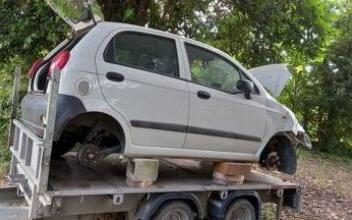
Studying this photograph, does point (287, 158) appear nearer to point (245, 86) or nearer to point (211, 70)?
point (245, 86)

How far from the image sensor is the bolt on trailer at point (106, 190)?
14.3 feet

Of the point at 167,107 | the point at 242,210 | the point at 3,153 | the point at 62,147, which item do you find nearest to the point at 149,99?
the point at 167,107

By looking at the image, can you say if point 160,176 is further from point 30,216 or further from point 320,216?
point 320,216

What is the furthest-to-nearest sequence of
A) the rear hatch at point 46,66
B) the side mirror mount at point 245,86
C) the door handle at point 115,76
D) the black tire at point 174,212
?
the side mirror mount at point 245,86
the black tire at point 174,212
the rear hatch at point 46,66
the door handle at point 115,76

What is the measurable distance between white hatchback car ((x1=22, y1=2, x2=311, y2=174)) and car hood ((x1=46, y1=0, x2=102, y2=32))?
137 mm

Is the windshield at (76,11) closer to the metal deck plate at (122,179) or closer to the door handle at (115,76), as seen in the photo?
the door handle at (115,76)

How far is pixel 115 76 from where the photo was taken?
487cm

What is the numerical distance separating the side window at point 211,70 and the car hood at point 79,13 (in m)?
1.20

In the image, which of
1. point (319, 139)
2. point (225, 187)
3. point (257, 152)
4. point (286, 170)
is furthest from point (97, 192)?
point (319, 139)

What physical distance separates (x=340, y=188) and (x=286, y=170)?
525cm

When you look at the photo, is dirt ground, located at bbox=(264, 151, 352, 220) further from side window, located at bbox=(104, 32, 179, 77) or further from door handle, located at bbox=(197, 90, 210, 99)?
side window, located at bbox=(104, 32, 179, 77)

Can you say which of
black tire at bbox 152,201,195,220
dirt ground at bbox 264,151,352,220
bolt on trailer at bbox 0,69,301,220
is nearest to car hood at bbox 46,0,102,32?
bolt on trailer at bbox 0,69,301,220

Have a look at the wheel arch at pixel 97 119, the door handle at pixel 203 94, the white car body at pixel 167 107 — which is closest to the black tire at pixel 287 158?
the white car body at pixel 167 107

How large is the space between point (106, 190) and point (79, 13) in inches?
82.5
